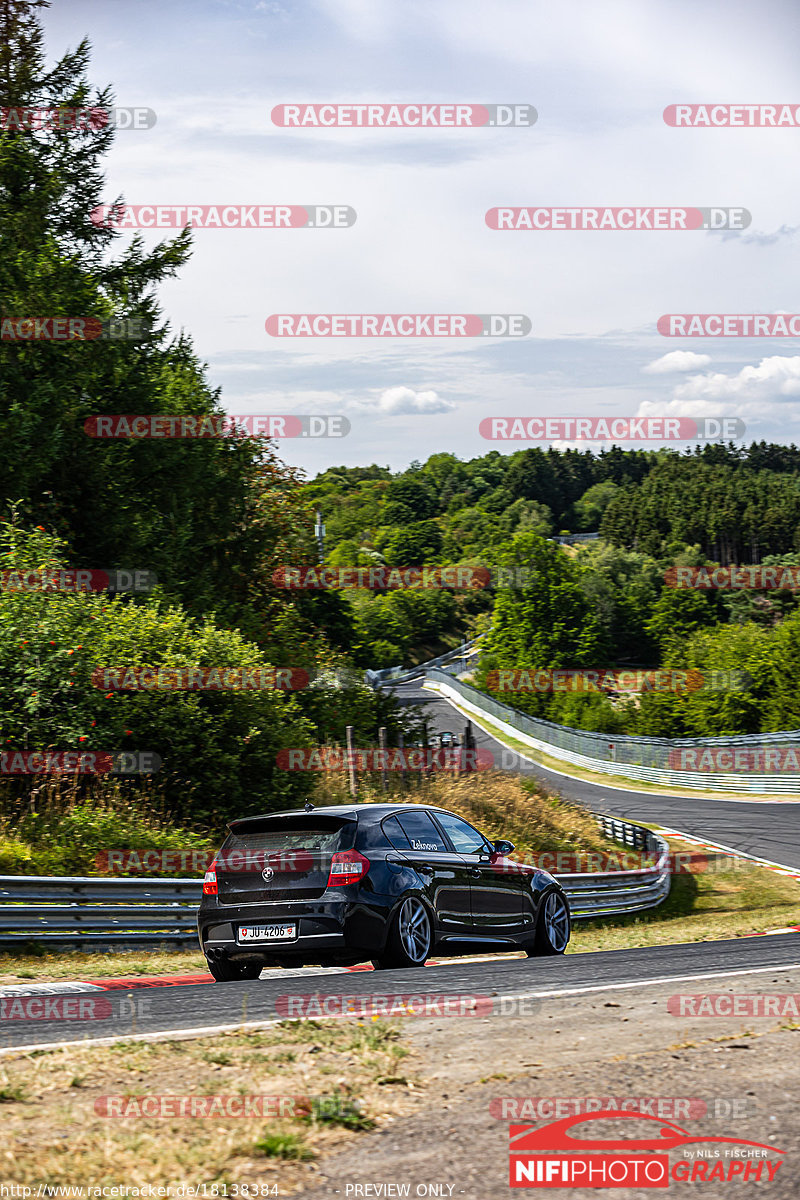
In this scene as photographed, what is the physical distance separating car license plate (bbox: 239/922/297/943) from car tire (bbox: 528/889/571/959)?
3276 mm

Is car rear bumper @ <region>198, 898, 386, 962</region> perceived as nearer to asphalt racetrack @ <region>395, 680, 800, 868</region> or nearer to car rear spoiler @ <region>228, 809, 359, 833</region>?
car rear spoiler @ <region>228, 809, 359, 833</region>

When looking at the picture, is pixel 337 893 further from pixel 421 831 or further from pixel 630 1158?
pixel 630 1158

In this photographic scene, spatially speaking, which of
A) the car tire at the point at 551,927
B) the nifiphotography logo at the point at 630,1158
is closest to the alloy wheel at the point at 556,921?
the car tire at the point at 551,927

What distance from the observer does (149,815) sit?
1647 cm

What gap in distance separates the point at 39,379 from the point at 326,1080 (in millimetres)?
22416

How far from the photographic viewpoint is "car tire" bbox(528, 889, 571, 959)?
38.8 ft

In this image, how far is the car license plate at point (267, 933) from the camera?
30.9ft

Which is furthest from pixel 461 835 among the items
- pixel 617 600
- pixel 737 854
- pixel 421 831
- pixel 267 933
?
pixel 617 600

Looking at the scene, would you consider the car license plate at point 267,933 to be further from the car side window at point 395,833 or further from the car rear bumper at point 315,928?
the car side window at point 395,833

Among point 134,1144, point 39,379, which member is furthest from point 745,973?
point 39,379

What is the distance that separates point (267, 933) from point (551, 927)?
12.0 ft

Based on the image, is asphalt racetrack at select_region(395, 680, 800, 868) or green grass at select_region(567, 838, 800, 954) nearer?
green grass at select_region(567, 838, 800, 954)

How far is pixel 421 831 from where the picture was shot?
10.5 meters

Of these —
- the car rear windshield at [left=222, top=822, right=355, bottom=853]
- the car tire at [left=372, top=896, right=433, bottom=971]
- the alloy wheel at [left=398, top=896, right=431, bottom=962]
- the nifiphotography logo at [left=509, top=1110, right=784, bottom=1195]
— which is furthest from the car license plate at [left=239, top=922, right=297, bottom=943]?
the nifiphotography logo at [left=509, top=1110, right=784, bottom=1195]
